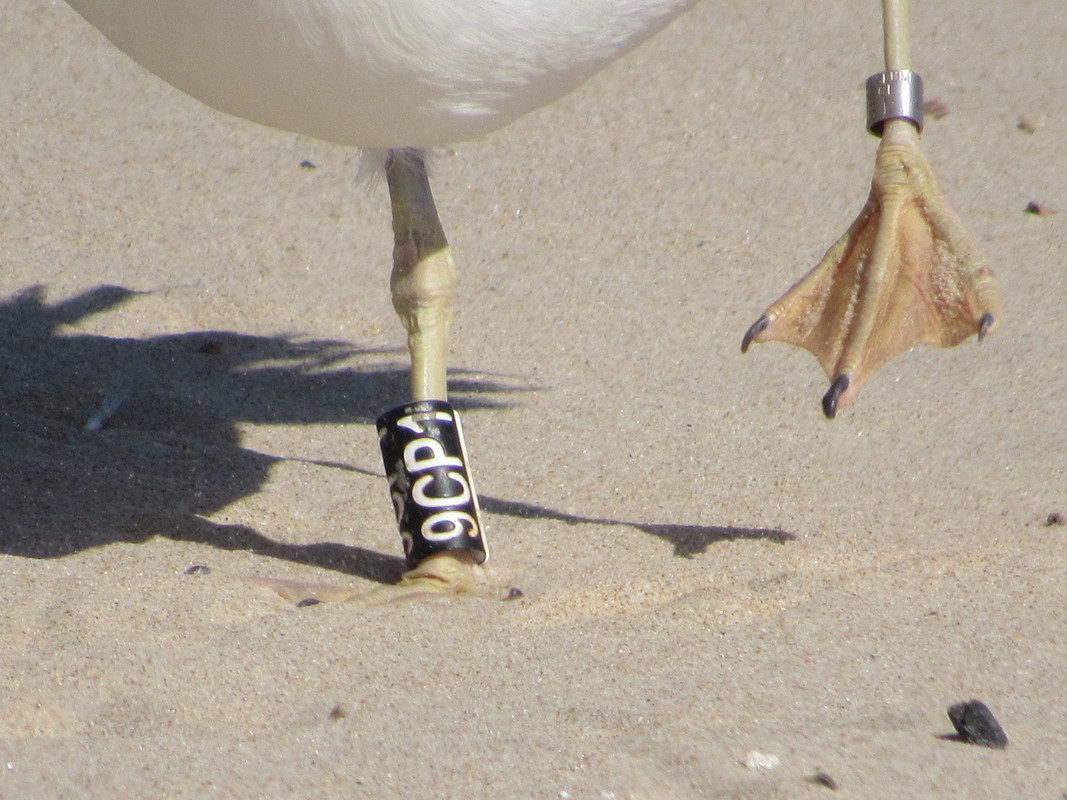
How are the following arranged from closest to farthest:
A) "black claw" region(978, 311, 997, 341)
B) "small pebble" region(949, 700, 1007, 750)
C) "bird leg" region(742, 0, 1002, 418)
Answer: "small pebble" region(949, 700, 1007, 750) → "black claw" region(978, 311, 997, 341) → "bird leg" region(742, 0, 1002, 418)

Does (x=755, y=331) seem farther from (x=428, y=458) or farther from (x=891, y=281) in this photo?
(x=428, y=458)

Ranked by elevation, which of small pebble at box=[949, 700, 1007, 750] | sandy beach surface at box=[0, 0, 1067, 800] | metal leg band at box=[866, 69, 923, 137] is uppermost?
metal leg band at box=[866, 69, 923, 137]

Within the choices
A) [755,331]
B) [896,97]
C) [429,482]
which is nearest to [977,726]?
[755,331]

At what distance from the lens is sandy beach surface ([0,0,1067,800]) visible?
200 cm

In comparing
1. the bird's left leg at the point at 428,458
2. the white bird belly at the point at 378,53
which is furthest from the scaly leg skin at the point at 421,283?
the white bird belly at the point at 378,53

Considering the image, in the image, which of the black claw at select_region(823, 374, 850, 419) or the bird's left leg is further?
the bird's left leg

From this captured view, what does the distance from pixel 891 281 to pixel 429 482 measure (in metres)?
0.98

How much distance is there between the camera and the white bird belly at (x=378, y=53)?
199 centimetres

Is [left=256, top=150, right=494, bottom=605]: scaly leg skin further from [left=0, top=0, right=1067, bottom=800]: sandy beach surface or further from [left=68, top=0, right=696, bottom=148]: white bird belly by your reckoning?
[left=68, top=0, right=696, bottom=148]: white bird belly

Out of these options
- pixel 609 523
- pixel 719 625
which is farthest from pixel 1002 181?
pixel 719 625

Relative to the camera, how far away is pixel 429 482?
105 inches

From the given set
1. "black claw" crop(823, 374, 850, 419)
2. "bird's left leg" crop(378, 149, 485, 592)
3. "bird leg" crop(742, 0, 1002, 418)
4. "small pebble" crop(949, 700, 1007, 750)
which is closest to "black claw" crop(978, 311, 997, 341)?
"bird leg" crop(742, 0, 1002, 418)

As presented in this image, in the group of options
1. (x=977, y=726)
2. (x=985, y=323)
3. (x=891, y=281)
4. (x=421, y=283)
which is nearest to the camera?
(x=977, y=726)

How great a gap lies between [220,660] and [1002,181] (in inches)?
154
